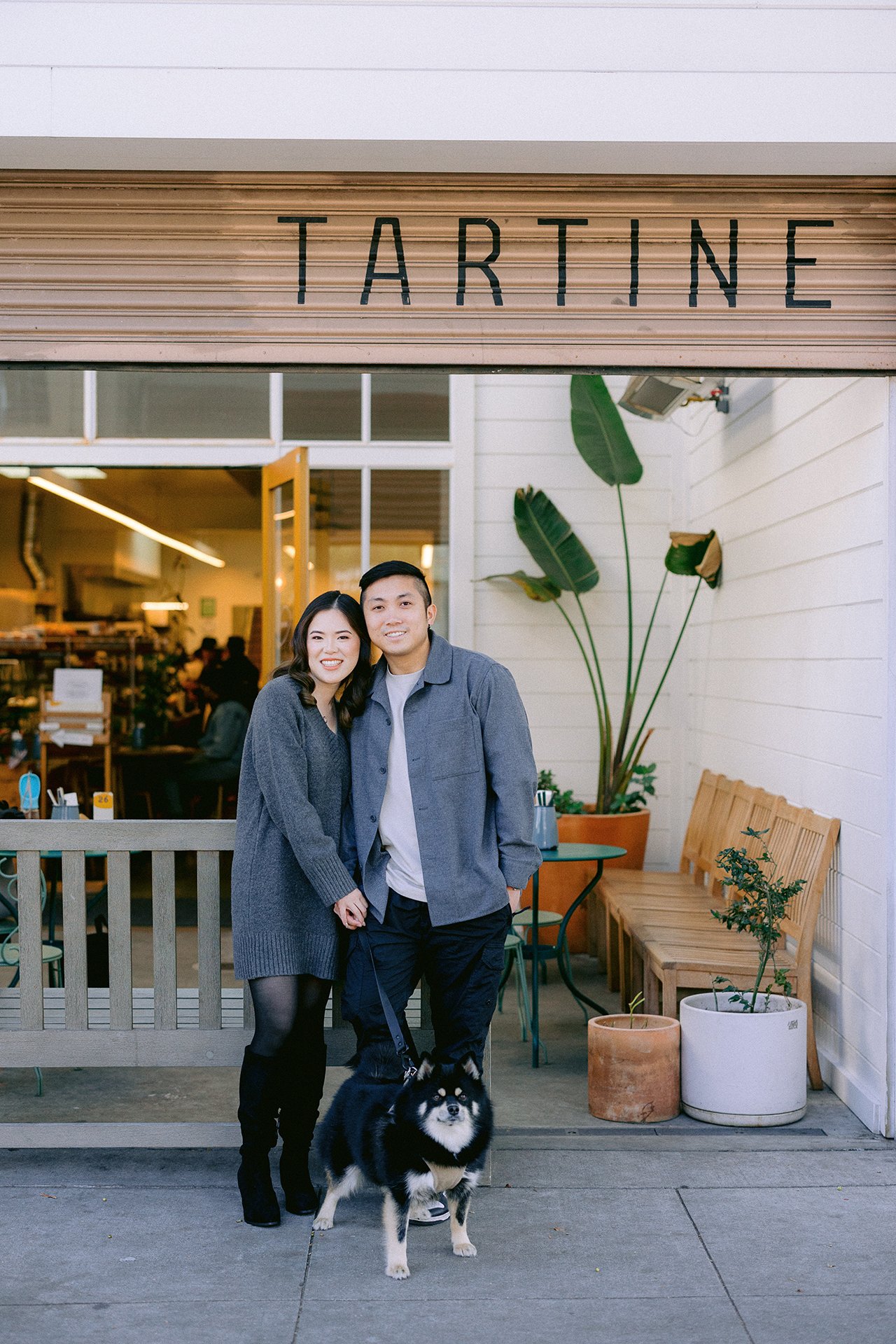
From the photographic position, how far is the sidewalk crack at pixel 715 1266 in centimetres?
301

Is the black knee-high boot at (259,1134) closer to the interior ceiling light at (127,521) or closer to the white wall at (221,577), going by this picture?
the interior ceiling light at (127,521)

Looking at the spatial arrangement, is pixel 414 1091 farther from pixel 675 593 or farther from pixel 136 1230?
pixel 675 593

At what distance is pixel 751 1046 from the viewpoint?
171 inches

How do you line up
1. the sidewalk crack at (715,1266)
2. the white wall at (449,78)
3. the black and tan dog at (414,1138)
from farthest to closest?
the white wall at (449,78)
the black and tan dog at (414,1138)
the sidewalk crack at (715,1266)

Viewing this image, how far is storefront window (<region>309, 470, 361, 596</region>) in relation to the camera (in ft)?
25.2

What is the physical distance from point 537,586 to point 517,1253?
468 centimetres

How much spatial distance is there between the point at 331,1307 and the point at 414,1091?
0.55 metres

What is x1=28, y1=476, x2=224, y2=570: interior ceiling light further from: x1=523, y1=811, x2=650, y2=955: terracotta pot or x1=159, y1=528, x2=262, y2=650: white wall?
x1=523, y1=811, x2=650, y2=955: terracotta pot

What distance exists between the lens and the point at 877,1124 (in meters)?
4.28

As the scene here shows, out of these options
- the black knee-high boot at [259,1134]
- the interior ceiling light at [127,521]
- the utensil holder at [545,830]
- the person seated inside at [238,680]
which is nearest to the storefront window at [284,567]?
the utensil holder at [545,830]

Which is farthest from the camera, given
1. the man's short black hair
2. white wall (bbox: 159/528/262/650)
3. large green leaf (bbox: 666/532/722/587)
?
white wall (bbox: 159/528/262/650)

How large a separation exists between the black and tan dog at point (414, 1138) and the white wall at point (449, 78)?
276 cm

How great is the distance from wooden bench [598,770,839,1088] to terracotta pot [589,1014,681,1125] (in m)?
0.29

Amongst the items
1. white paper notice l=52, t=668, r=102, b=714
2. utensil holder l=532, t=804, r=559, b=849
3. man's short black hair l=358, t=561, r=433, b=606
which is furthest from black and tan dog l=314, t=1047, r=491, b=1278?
white paper notice l=52, t=668, r=102, b=714
